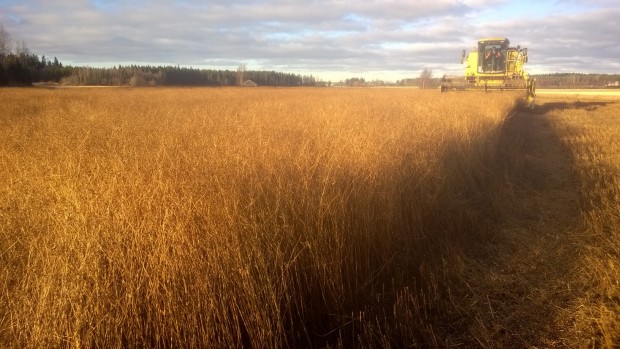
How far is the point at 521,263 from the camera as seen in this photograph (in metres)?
4.04

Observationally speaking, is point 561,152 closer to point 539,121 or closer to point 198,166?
point 539,121

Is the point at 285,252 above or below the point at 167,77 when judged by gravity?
below

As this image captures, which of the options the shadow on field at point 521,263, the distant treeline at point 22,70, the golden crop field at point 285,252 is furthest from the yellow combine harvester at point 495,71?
the distant treeline at point 22,70

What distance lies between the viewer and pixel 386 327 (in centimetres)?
282

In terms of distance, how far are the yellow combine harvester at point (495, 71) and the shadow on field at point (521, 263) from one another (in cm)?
1258

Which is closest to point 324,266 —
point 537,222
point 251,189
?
point 251,189

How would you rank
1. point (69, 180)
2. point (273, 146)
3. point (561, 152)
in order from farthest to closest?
point (561, 152)
point (273, 146)
point (69, 180)

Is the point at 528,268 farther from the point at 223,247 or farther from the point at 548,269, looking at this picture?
the point at 223,247

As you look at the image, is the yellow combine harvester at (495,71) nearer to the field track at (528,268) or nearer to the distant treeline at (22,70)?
the field track at (528,268)

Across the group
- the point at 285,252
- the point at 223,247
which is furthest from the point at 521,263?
the point at 223,247

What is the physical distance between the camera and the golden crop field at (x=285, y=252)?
2.34 m

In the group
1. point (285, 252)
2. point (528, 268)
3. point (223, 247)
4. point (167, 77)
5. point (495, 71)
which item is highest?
point (167, 77)

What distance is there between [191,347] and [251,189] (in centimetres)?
133

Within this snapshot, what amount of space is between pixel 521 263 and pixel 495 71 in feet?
68.4
